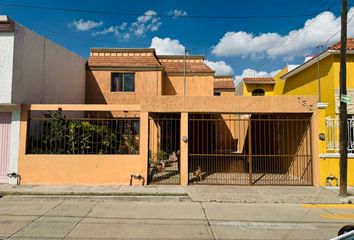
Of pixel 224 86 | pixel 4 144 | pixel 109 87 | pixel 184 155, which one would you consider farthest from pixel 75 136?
pixel 224 86

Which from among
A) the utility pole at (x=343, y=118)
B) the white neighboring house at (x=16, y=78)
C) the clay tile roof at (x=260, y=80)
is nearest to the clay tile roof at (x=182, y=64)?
the clay tile roof at (x=260, y=80)

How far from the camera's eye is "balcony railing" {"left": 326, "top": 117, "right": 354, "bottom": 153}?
10367 millimetres

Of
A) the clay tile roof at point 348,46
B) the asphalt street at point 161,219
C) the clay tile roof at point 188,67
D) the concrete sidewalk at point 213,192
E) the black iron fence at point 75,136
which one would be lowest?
Answer: the asphalt street at point 161,219

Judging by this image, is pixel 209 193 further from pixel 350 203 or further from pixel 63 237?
pixel 63 237

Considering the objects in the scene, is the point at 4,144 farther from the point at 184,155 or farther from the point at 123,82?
the point at 123,82

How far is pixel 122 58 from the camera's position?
18359mm

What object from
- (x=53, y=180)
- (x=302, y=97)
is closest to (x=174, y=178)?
(x=53, y=180)

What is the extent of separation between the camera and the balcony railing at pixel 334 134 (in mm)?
10367

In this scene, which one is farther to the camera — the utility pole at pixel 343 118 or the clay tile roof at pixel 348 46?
the clay tile roof at pixel 348 46

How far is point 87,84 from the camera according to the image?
17781 mm

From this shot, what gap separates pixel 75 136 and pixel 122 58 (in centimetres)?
909

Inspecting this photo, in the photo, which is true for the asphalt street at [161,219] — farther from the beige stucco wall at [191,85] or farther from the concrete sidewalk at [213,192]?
the beige stucco wall at [191,85]

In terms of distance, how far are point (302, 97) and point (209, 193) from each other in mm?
4841

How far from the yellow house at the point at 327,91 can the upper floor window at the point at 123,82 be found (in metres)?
10.0
